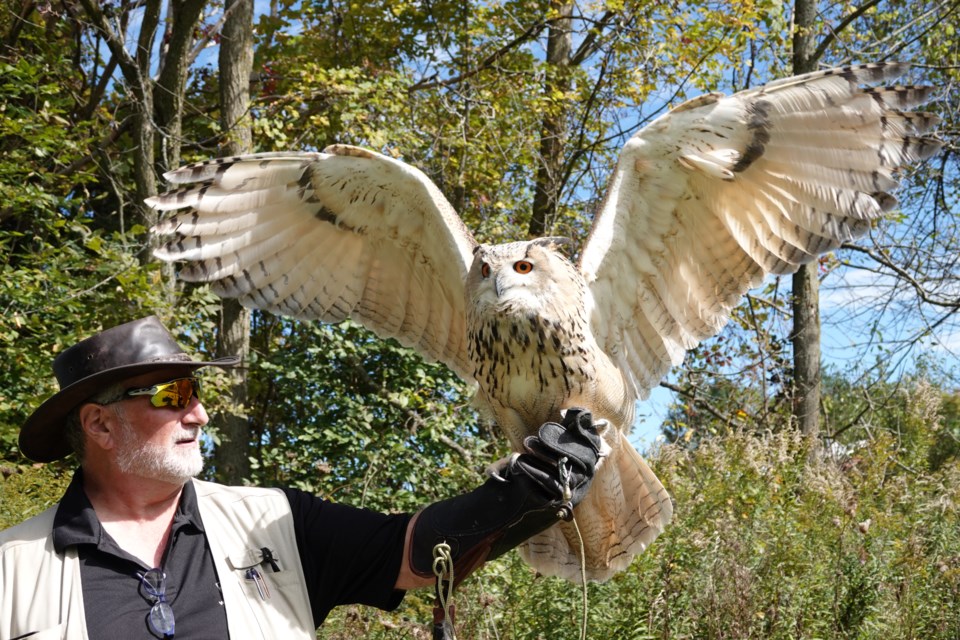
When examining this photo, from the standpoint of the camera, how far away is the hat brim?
93.7 inches

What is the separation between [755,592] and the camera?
3775mm

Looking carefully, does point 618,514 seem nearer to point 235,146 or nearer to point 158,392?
point 158,392

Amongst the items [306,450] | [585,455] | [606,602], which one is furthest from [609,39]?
[585,455]

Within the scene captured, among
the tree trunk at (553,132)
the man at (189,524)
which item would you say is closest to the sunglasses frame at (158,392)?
the man at (189,524)

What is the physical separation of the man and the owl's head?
547mm

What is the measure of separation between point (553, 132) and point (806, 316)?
10.6 feet

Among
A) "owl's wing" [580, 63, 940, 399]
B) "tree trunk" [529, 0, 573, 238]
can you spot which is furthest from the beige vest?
"tree trunk" [529, 0, 573, 238]

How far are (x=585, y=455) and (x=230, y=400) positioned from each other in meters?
5.52

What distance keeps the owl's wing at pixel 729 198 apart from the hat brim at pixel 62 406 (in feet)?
5.44

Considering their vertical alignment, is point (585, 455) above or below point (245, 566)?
above

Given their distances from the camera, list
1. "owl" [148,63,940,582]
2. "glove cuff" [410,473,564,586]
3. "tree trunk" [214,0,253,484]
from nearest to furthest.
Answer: "glove cuff" [410,473,564,586] → "owl" [148,63,940,582] → "tree trunk" [214,0,253,484]

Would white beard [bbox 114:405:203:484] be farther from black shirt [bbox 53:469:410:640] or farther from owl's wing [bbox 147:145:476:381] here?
owl's wing [bbox 147:145:476:381]

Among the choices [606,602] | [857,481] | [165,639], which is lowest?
[165,639]

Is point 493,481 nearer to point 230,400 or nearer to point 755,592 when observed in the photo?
point 755,592
